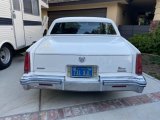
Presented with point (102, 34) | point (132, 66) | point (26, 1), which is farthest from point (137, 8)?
point (132, 66)

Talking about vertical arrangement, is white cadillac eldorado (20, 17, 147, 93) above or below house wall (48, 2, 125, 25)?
below

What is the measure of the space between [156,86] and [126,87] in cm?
174

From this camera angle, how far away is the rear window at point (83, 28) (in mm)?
5309

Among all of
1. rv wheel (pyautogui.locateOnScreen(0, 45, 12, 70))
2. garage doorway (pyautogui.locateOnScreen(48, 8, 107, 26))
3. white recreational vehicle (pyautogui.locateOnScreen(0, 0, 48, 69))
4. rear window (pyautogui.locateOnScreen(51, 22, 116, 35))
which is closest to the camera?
rear window (pyautogui.locateOnScreen(51, 22, 116, 35))

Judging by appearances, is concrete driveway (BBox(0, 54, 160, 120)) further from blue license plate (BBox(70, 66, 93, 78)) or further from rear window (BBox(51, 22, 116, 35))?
rear window (BBox(51, 22, 116, 35))

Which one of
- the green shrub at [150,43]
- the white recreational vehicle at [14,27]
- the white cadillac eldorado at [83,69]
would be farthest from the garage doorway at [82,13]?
the white cadillac eldorado at [83,69]

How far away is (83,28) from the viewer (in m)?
5.34

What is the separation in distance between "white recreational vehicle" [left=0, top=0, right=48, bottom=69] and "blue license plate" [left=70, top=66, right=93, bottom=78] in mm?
3103

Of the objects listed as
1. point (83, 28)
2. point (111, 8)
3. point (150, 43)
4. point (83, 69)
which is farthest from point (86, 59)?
point (111, 8)

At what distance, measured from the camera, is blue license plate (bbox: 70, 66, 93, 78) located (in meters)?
3.73

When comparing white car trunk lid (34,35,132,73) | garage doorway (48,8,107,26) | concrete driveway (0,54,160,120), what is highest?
garage doorway (48,8,107,26)

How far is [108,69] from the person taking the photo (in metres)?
3.76

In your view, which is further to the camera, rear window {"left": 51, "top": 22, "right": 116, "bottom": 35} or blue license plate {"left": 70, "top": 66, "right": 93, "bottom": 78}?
rear window {"left": 51, "top": 22, "right": 116, "bottom": 35}

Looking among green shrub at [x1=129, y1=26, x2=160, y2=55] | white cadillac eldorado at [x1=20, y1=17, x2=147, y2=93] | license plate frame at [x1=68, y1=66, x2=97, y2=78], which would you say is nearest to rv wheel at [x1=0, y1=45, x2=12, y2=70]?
white cadillac eldorado at [x1=20, y1=17, x2=147, y2=93]
